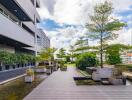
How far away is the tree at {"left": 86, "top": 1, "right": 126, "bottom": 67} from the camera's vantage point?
3113 cm

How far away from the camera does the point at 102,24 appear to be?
103ft

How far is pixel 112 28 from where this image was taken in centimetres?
3084

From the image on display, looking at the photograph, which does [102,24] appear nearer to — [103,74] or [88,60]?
[88,60]

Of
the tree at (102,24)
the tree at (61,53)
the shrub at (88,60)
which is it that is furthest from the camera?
the tree at (61,53)

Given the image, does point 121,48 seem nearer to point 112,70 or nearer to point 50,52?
point 112,70

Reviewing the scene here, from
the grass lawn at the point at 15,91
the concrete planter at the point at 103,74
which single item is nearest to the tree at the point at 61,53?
the concrete planter at the point at 103,74

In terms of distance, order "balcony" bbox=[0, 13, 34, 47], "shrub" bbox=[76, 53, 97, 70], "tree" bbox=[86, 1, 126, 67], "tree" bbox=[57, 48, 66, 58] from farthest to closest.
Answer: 1. "tree" bbox=[57, 48, 66, 58]
2. "shrub" bbox=[76, 53, 97, 70]
3. "tree" bbox=[86, 1, 126, 67]
4. "balcony" bbox=[0, 13, 34, 47]

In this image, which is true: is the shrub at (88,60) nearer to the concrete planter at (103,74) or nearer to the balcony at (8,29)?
the balcony at (8,29)

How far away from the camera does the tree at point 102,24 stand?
31134 millimetres

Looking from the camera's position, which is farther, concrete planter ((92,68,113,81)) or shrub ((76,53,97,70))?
shrub ((76,53,97,70))

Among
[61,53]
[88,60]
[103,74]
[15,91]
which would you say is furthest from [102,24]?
[61,53]

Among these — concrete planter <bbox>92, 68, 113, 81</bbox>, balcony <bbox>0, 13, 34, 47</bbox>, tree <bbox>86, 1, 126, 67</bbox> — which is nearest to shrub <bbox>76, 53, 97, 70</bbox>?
tree <bbox>86, 1, 126, 67</bbox>

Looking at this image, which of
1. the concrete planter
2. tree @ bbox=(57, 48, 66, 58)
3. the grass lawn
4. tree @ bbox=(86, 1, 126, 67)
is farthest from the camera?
tree @ bbox=(57, 48, 66, 58)

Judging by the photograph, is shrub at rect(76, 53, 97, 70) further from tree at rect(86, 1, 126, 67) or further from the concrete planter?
the concrete planter
